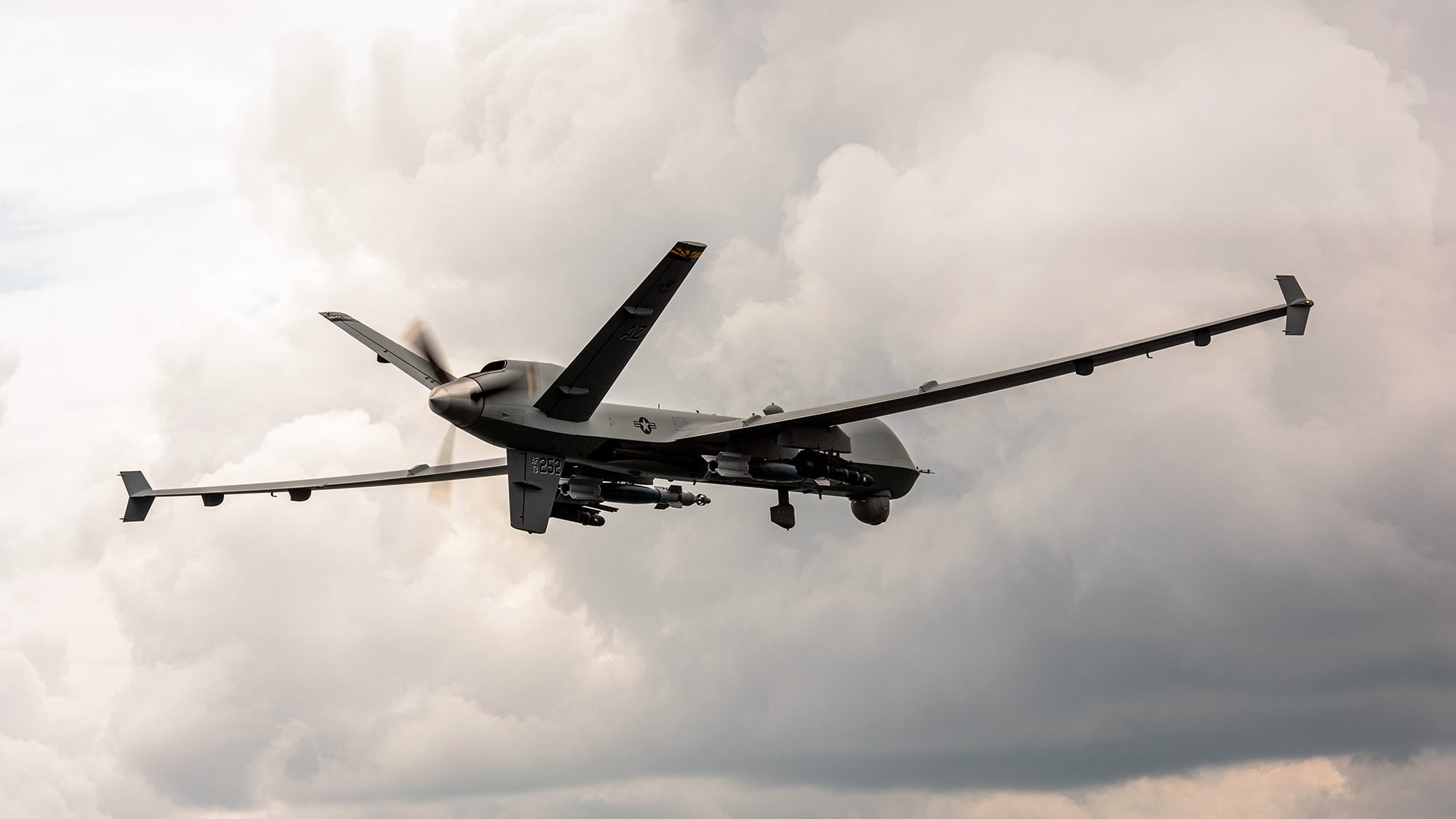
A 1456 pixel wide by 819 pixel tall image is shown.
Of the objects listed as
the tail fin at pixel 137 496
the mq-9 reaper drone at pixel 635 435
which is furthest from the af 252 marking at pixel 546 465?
the tail fin at pixel 137 496

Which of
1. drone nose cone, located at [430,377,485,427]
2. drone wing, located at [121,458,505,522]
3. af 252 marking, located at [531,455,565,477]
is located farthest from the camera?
drone wing, located at [121,458,505,522]

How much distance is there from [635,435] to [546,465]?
9.80ft

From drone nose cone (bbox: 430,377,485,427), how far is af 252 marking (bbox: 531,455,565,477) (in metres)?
3.29

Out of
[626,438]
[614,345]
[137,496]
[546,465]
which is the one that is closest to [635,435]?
[626,438]

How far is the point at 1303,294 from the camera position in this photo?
148 ft

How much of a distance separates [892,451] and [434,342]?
1744 cm

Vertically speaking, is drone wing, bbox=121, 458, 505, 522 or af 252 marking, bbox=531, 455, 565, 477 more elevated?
drone wing, bbox=121, 458, 505, 522

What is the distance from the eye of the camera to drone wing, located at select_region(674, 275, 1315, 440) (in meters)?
43.7

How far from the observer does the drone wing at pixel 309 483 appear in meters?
51.4

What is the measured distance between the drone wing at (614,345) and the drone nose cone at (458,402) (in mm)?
1970

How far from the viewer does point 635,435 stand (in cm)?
4553

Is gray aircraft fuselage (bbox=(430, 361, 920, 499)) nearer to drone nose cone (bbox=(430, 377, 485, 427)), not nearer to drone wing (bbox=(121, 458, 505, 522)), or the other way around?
drone nose cone (bbox=(430, 377, 485, 427))

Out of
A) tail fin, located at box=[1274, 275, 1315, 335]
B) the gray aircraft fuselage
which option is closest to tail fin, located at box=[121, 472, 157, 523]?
the gray aircraft fuselage

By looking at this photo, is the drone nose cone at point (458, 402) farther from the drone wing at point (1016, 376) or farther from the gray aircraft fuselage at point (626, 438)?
the drone wing at point (1016, 376)
